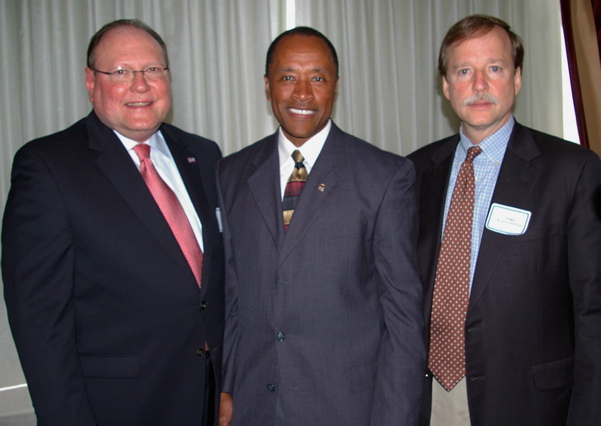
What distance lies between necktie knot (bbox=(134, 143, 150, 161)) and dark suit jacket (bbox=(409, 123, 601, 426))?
130 centimetres

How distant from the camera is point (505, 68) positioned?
77.4 inches

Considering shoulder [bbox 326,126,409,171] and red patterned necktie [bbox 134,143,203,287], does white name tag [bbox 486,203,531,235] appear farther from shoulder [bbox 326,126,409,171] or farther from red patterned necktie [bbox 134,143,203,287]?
red patterned necktie [bbox 134,143,203,287]

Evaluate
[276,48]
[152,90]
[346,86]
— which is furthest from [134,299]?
[346,86]

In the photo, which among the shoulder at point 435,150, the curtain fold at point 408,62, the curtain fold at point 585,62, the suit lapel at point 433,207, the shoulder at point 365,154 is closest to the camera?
the shoulder at point 365,154

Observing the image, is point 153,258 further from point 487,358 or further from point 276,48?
point 487,358

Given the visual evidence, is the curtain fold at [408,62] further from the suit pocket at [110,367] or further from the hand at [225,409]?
the suit pocket at [110,367]

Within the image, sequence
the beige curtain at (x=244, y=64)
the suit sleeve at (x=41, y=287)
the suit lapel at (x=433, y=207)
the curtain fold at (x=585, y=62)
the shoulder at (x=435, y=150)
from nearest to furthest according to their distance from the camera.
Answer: the suit sleeve at (x=41, y=287)
the suit lapel at (x=433, y=207)
the shoulder at (x=435, y=150)
the beige curtain at (x=244, y=64)
the curtain fold at (x=585, y=62)

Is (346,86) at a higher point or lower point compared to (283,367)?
higher

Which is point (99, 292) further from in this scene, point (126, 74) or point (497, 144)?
point (497, 144)

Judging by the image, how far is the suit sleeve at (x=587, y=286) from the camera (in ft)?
5.69

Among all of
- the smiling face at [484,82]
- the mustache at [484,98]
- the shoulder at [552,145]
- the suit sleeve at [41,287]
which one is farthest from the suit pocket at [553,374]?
the suit sleeve at [41,287]

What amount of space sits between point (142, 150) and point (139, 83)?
0.82 ft

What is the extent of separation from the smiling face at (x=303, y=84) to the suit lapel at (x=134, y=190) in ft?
1.84

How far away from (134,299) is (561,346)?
1.55 meters
